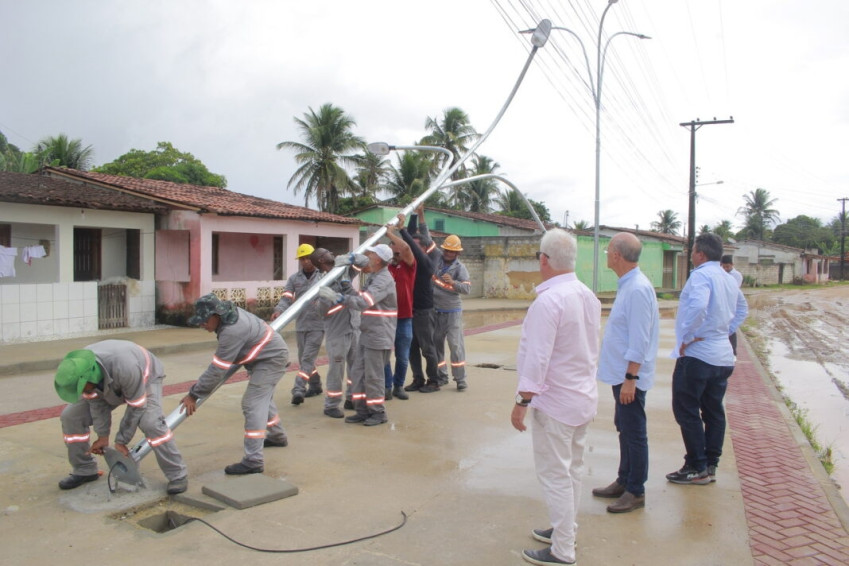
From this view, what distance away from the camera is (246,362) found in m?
4.86

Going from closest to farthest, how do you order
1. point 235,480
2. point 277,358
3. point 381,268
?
point 235,480 < point 277,358 < point 381,268

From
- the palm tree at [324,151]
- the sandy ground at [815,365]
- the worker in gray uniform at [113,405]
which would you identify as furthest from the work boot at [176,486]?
the palm tree at [324,151]

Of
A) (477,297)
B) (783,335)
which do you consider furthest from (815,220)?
(783,335)

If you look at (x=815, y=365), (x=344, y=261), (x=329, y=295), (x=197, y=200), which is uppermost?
(x=197, y=200)

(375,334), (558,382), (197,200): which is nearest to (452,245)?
(375,334)

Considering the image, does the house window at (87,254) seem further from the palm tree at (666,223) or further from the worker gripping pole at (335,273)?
the palm tree at (666,223)

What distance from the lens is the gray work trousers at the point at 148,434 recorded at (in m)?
4.31

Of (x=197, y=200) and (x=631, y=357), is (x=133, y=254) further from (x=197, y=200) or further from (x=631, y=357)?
(x=631, y=357)

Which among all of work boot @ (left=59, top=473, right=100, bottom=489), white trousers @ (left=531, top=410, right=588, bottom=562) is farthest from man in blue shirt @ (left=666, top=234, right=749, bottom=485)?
work boot @ (left=59, top=473, right=100, bottom=489)

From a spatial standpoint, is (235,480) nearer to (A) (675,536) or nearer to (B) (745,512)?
(A) (675,536)

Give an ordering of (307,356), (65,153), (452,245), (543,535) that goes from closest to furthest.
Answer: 1. (543,535)
2. (307,356)
3. (452,245)
4. (65,153)

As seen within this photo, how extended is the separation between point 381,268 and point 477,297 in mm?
22928

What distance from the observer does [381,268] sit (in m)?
6.41

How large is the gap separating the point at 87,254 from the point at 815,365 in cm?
1554
